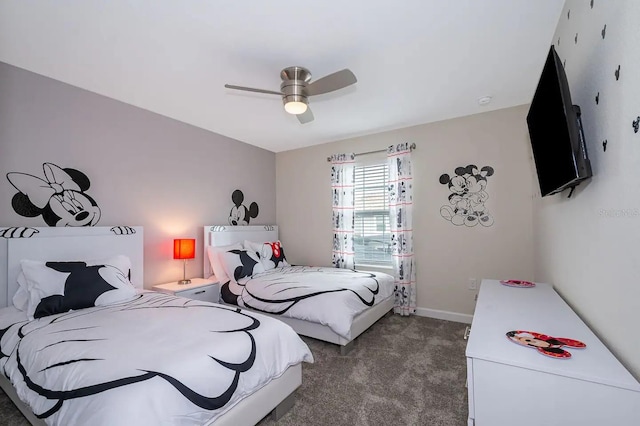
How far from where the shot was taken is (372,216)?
4.20m

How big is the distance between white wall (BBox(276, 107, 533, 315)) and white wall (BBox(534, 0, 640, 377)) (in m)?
1.52

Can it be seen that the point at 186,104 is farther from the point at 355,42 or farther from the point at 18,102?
the point at 355,42

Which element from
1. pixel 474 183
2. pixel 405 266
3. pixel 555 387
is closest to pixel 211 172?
pixel 405 266

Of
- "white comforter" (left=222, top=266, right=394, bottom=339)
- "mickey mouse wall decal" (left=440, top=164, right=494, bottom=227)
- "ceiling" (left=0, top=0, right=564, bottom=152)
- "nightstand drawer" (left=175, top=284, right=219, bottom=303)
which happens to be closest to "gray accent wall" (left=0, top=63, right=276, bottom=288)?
"ceiling" (left=0, top=0, right=564, bottom=152)

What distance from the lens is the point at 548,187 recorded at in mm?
1825

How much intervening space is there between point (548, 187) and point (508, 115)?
1.81m

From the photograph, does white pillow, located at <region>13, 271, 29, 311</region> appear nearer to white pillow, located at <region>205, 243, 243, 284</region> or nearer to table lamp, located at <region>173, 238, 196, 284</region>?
table lamp, located at <region>173, 238, 196, 284</region>

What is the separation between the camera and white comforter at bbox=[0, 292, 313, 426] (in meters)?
1.17

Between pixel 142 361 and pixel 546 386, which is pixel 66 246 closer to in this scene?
pixel 142 361

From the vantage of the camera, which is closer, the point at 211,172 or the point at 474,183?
the point at 474,183

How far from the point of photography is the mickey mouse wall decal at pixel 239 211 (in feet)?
14.1

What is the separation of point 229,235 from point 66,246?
5.79 feet

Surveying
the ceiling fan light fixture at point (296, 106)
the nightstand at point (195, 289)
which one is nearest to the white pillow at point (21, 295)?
the nightstand at point (195, 289)

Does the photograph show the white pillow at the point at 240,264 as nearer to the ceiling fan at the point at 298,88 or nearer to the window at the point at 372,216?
the window at the point at 372,216
